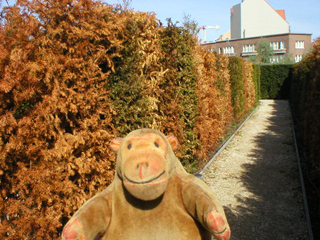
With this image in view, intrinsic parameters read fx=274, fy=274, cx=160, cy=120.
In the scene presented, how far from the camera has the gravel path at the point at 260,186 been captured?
4.96 m

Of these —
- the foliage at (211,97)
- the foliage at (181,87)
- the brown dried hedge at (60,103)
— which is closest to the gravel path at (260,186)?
the foliage at (211,97)

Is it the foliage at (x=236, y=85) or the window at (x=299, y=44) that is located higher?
the window at (x=299, y=44)

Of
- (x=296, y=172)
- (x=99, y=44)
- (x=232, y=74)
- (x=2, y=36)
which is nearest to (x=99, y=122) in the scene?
(x=99, y=44)

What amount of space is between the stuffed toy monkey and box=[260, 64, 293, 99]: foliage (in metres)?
29.0

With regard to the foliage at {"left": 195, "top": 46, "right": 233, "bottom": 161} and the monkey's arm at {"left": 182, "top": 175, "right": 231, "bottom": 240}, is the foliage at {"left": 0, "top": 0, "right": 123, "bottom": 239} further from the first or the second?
the foliage at {"left": 195, "top": 46, "right": 233, "bottom": 161}

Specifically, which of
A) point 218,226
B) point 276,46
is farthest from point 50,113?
point 276,46

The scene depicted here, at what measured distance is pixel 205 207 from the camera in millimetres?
1955

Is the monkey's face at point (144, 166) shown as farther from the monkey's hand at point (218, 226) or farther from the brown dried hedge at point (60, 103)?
the brown dried hedge at point (60, 103)

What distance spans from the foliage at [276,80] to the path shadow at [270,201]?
20146 mm

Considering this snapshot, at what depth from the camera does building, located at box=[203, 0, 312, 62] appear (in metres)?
48.5

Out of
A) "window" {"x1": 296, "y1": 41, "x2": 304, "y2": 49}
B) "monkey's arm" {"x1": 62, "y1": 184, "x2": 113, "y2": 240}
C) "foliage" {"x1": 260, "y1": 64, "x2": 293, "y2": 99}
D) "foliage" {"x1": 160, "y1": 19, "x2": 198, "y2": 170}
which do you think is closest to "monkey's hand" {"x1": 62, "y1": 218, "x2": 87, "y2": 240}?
"monkey's arm" {"x1": 62, "y1": 184, "x2": 113, "y2": 240}

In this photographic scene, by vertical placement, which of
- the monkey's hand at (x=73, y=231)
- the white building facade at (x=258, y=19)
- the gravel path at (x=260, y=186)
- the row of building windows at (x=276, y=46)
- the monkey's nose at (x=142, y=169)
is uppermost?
the white building facade at (x=258, y=19)

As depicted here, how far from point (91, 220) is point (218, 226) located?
905mm

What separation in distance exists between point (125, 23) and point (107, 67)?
0.81m
